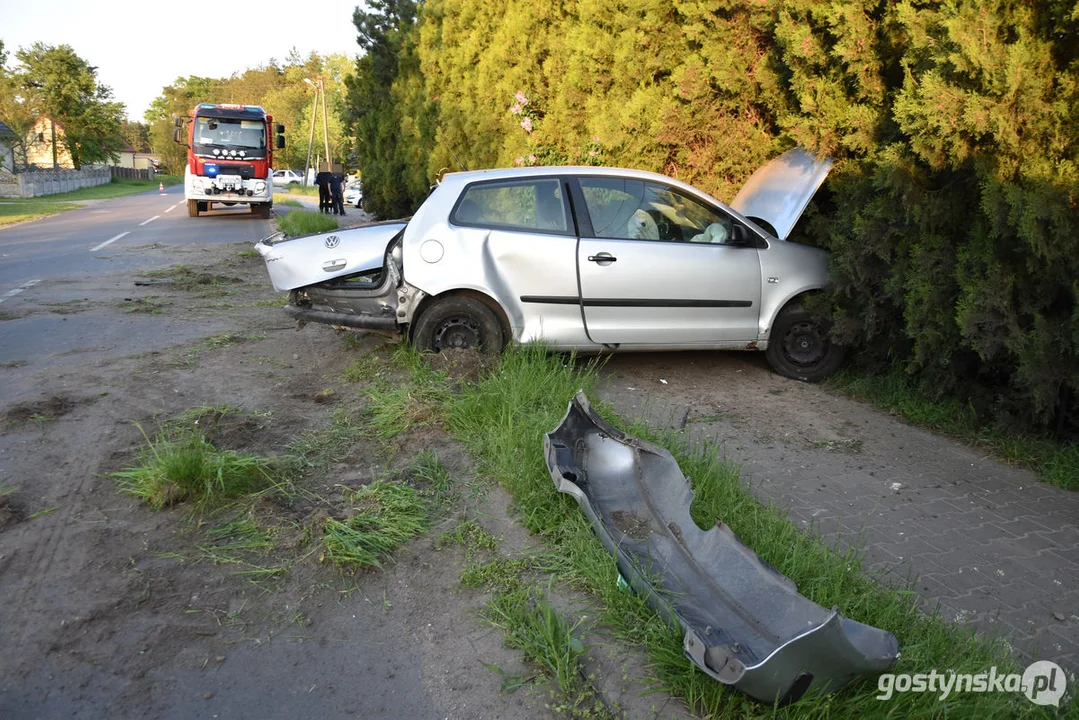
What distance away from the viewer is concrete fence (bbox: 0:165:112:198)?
129 feet

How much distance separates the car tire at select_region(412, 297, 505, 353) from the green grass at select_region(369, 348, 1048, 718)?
0.89 metres

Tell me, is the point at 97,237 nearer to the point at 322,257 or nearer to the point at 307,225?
the point at 307,225

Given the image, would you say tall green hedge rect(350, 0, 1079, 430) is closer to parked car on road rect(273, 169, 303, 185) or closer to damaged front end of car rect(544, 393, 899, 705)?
damaged front end of car rect(544, 393, 899, 705)

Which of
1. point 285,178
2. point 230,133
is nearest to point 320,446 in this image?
point 230,133

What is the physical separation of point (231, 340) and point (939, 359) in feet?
20.4

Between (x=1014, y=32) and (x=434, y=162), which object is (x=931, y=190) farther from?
(x=434, y=162)

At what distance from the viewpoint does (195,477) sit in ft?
14.6

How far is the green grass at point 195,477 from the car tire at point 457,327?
2175 mm

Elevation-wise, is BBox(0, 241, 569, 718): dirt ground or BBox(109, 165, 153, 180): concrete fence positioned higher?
BBox(109, 165, 153, 180): concrete fence

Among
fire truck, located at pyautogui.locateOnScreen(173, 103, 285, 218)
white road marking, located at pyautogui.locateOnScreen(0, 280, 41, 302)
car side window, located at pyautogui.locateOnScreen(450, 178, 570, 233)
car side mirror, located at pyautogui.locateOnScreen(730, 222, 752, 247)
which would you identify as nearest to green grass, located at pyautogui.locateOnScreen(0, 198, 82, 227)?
fire truck, located at pyautogui.locateOnScreen(173, 103, 285, 218)

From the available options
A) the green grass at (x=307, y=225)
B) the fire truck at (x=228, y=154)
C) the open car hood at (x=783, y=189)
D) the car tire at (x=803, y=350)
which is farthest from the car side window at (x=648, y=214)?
the fire truck at (x=228, y=154)

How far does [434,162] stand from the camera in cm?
1571

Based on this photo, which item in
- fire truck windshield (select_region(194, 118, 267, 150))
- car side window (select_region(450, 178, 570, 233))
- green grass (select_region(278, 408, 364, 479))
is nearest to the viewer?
green grass (select_region(278, 408, 364, 479))

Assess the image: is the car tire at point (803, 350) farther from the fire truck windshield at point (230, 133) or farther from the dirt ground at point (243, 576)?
the fire truck windshield at point (230, 133)
